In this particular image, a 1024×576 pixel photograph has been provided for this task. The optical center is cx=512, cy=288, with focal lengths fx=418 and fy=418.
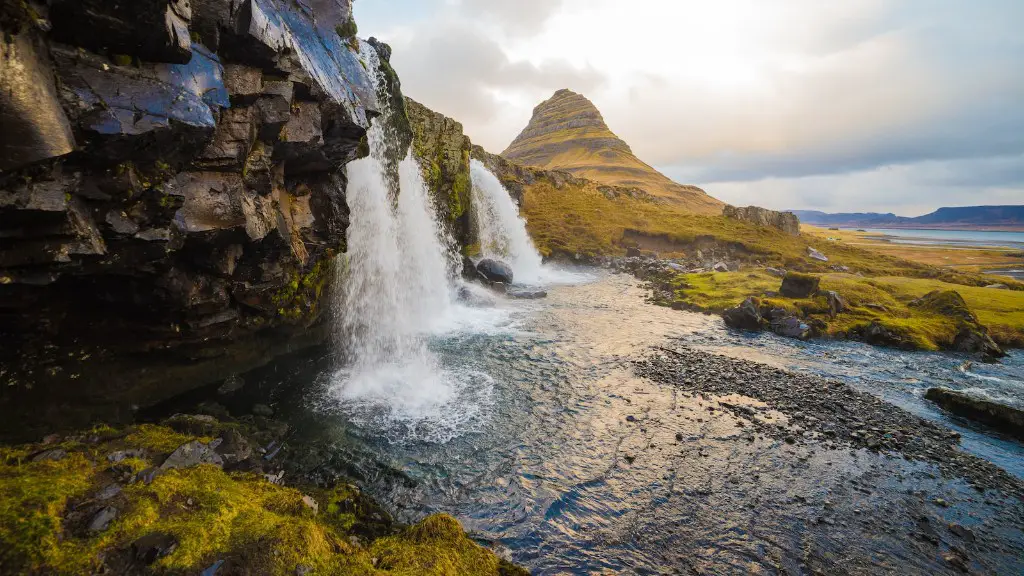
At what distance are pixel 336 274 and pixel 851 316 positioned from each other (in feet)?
137

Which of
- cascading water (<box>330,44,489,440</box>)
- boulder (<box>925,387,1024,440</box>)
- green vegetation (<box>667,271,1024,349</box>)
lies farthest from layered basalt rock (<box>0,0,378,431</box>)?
green vegetation (<box>667,271,1024,349</box>)

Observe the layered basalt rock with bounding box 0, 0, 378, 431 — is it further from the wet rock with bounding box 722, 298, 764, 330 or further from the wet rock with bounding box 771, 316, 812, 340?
the wet rock with bounding box 771, 316, 812, 340

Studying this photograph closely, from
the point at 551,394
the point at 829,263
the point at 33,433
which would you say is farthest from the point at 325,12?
the point at 829,263

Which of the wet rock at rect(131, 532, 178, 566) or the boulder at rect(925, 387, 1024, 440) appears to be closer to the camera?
the wet rock at rect(131, 532, 178, 566)

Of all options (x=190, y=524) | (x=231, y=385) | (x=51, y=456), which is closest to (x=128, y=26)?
(x=51, y=456)

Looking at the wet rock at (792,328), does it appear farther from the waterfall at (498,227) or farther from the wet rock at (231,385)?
the wet rock at (231,385)

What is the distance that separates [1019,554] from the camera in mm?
12234

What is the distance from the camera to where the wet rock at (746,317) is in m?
34.7

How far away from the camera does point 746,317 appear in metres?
34.9

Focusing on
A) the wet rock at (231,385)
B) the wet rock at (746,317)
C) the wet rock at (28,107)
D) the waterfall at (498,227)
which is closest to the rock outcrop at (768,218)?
the waterfall at (498,227)

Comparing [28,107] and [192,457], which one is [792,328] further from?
[28,107]

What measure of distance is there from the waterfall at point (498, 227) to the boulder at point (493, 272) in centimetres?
892

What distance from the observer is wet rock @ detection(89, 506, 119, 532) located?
28.1ft

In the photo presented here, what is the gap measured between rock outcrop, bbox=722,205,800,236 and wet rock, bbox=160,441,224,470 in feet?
382
